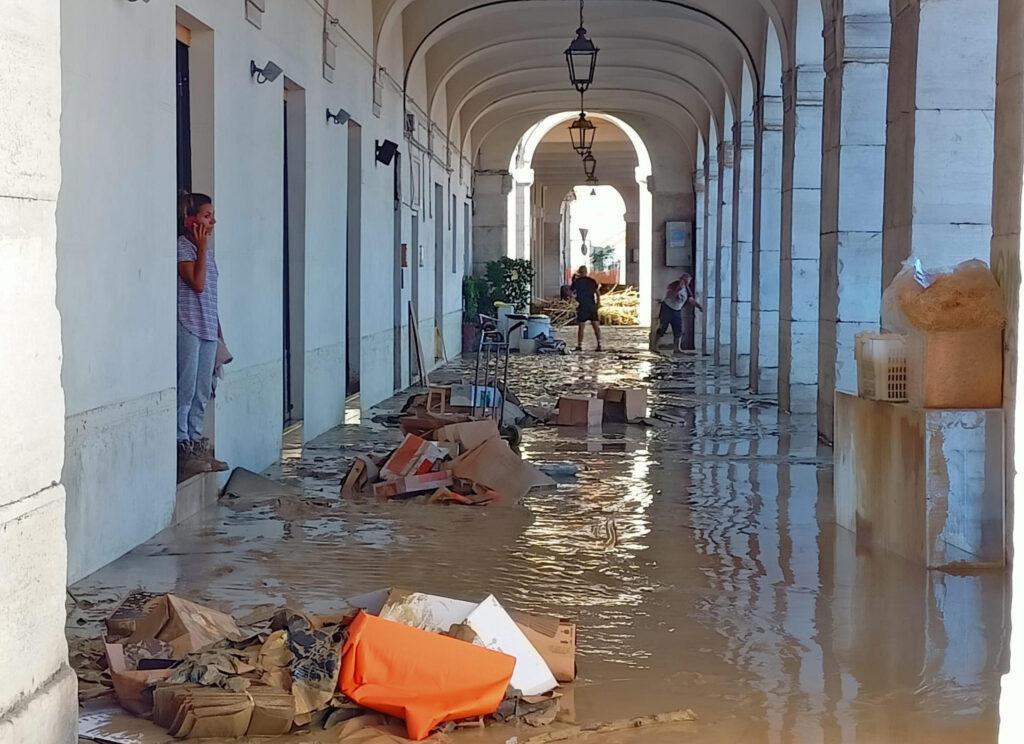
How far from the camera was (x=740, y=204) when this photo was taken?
18141mm

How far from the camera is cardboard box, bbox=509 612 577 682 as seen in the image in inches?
179

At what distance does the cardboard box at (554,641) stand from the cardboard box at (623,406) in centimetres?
803

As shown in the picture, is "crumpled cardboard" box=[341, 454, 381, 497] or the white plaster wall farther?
"crumpled cardboard" box=[341, 454, 381, 497]

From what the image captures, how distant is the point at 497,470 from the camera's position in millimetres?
8547

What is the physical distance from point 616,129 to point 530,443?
27962mm

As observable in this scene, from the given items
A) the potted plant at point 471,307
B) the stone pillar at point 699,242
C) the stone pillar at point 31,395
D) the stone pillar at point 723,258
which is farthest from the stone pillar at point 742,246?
the stone pillar at point 31,395

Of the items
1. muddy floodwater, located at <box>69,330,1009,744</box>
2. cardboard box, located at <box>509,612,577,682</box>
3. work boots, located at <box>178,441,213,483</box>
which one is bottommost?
muddy floodwater, located at <box>69,330,1009,744</box>

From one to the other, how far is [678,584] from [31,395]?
11.7 feet

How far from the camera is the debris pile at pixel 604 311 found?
1347 inches

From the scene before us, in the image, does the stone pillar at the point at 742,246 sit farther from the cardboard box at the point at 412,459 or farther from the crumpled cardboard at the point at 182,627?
the crumpled cardboard at the point at 182,627

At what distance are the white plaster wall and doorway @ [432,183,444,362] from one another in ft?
25.1

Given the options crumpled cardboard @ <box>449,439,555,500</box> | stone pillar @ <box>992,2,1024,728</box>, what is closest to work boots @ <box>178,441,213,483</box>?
crumpled cardboard @ <box>449,439,555,500</box>

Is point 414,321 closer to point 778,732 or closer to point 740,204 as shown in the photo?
point 740,204

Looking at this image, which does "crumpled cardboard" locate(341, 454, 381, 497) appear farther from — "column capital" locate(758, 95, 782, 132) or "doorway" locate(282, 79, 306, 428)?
"column capital" locate(758, 95, 782, 132)
